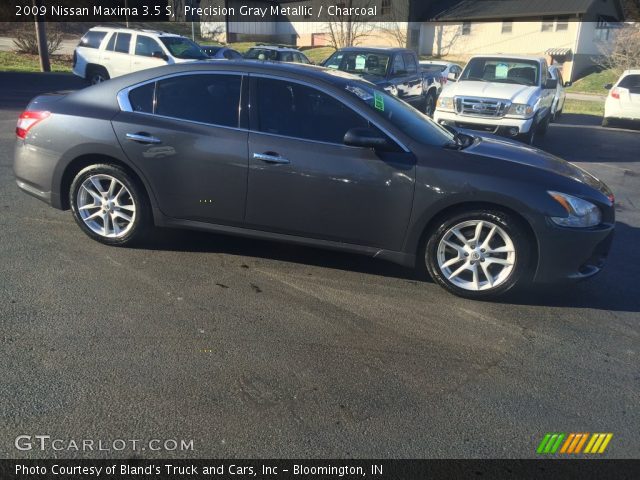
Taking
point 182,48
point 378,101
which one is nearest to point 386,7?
point 182,48

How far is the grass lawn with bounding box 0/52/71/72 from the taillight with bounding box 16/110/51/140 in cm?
1939

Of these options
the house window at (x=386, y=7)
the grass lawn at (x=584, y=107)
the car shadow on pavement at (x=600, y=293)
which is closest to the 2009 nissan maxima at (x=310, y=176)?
the car shadow on pavement at (x=600, y=293)

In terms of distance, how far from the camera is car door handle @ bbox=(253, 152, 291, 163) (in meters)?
4.48

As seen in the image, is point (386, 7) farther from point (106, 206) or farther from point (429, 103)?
point (106, 206)

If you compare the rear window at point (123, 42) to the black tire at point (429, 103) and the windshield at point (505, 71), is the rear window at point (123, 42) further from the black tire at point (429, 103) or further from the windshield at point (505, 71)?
the windshield at point (505, 71)

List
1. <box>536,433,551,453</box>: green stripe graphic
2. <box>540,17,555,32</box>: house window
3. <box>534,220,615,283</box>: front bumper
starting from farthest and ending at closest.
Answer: <box>540,17,555,32</box>: house window
<box>534,220,615,283</box>: front bumper
<box>536,433,551,453</box>: green stripe graphic

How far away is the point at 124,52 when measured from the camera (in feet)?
53.5

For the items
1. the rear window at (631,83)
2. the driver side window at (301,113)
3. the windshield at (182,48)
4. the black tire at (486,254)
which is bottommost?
the black tire at (486,254)

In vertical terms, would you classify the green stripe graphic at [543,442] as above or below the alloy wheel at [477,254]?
below

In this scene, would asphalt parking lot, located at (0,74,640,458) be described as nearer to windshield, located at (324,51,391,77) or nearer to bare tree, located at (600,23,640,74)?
windshield, located at (324,51,391,77)

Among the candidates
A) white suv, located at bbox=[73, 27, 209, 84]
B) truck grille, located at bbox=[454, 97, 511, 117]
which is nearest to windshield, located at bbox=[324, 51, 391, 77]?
truck grille, located at bbox=[454, 97, 511, 117]

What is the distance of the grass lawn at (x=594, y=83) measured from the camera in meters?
30.0

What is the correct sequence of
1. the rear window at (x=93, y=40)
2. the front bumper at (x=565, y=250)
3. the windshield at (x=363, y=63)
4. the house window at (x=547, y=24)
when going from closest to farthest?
the front bumper at (x=565, y=250), the windshield at (x=363, y=63), the rear window at (x=93, y=40), the house window at (x=547, y=24)
